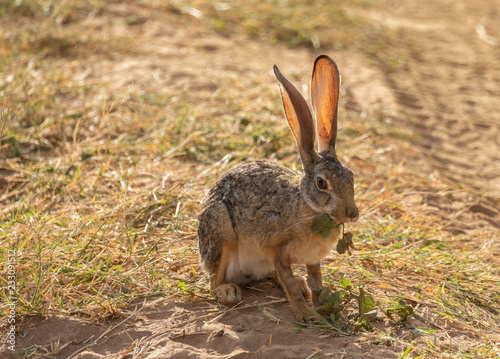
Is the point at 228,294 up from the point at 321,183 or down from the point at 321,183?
down

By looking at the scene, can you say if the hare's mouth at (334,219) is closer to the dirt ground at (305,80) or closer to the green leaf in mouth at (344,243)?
the green leaf in mouth at (344,243)

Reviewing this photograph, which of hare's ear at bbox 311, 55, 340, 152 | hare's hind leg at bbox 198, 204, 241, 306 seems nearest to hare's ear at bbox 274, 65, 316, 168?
hare's ear at bbox 311, 55, 340, 152

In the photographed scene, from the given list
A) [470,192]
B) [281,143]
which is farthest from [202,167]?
[470,192]

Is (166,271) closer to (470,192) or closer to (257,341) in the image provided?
(257,341)

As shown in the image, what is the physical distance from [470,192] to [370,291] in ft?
8.15

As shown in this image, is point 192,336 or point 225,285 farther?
point 225,285

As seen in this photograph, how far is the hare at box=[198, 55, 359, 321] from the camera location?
3.31m

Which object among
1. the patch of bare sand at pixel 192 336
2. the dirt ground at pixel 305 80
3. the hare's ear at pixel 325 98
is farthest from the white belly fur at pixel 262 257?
the hare's ear at pixel 325 98

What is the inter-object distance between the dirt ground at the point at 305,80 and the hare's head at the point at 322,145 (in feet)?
2.48

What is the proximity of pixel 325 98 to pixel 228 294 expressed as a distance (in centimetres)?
138

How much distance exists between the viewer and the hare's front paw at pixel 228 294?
11.7 feet

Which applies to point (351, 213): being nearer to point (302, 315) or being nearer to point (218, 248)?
point (302, 315)

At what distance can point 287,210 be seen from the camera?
3.47m

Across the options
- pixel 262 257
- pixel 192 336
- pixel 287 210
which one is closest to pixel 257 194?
pixel 287 210
